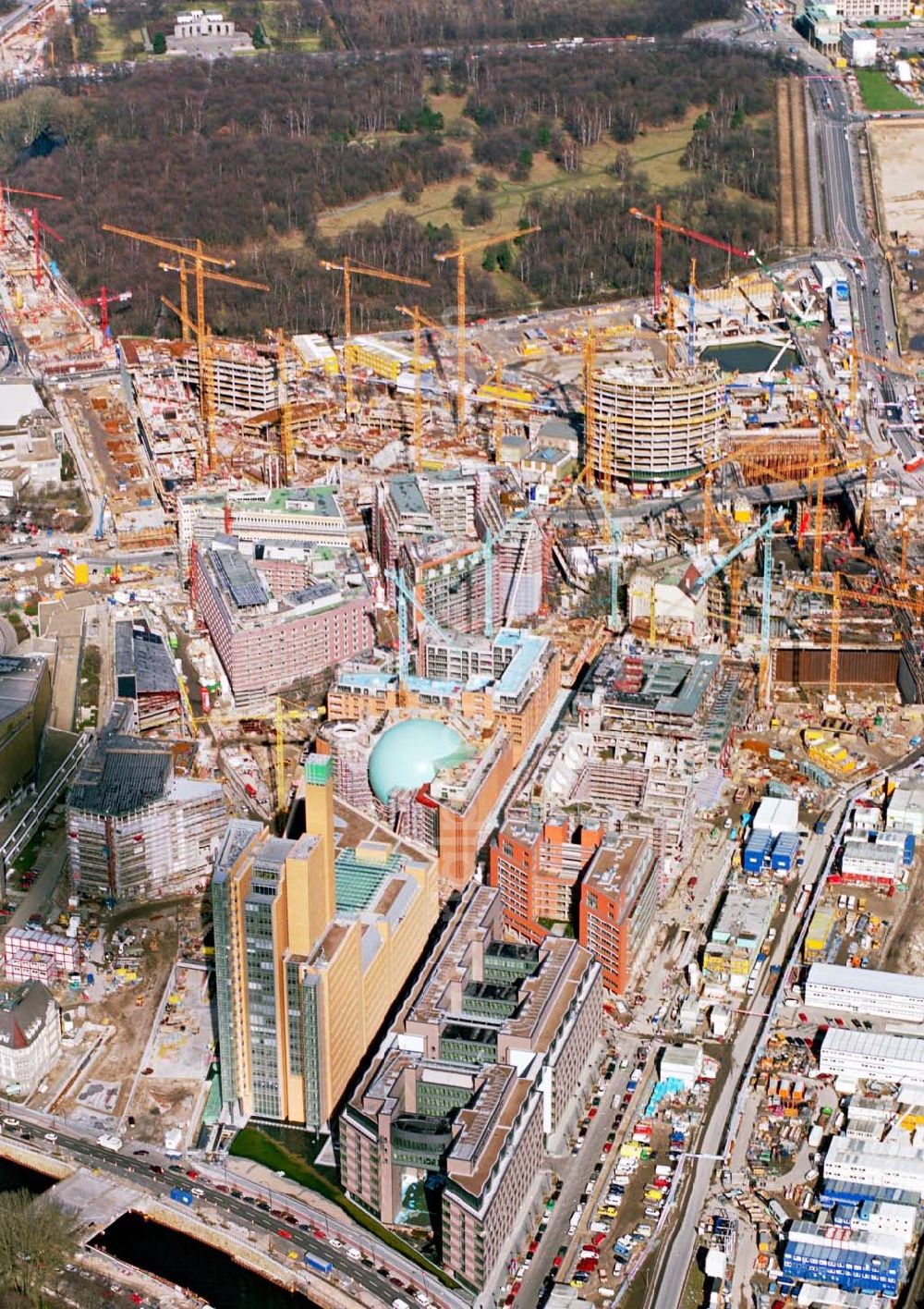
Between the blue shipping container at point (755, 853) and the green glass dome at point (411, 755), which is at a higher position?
the green glass dome at point (411, 755)

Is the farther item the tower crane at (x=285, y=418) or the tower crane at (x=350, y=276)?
the tower crane at (x=350, y=276)

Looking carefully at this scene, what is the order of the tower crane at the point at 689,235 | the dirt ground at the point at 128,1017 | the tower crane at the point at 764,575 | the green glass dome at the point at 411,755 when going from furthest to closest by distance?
the tower crane at the point at 689,235 → the tower crane at the point at 764,575 → the green glass dome at the point at 411,755 → the dirt ground at the point at 128,1017

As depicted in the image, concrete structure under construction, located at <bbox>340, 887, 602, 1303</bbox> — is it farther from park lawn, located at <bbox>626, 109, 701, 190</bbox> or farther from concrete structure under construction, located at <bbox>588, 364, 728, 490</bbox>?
park lawn, located at <bbox>626, 109, 701, 190</bbox>

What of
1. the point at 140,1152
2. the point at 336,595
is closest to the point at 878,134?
the point at 336,595

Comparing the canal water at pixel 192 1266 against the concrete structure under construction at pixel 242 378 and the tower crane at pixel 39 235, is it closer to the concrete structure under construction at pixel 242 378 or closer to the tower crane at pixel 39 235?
the concrete structure under construction at pixel 242 378

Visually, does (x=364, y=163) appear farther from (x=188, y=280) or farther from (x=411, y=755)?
(x=411, y=755)

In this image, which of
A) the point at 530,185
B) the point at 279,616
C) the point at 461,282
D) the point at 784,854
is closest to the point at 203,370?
the point at 461,282

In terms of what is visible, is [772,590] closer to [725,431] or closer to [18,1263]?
[725,431]

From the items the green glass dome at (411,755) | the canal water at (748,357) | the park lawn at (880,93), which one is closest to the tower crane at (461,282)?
the canal water at (748,357)
